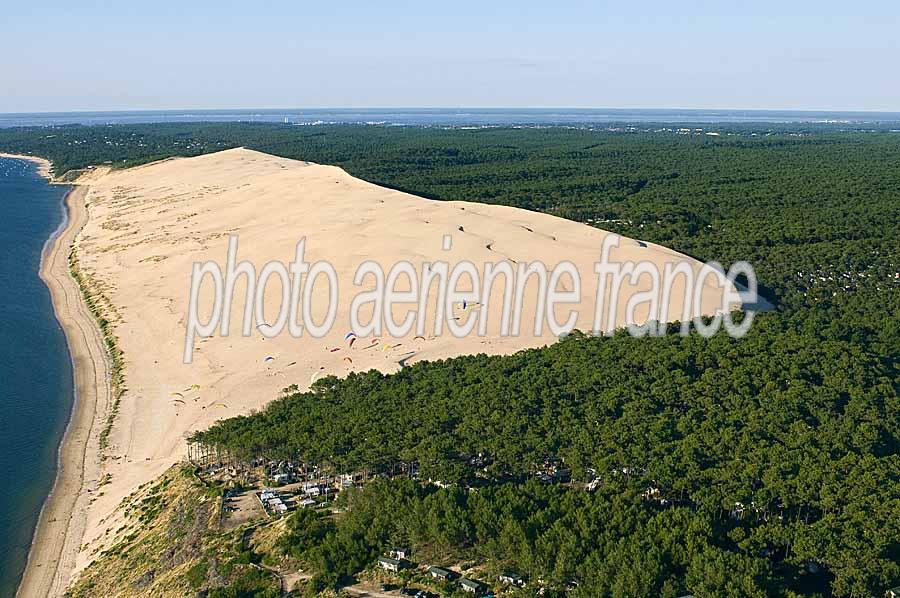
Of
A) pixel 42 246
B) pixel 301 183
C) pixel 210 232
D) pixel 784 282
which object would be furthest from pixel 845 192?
pixel 42 246

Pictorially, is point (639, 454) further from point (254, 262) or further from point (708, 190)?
point (708, 190)

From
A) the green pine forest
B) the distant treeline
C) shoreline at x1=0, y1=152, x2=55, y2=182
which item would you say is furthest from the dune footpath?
shoreline at x1=0, y1=152, x2=55, y2=182

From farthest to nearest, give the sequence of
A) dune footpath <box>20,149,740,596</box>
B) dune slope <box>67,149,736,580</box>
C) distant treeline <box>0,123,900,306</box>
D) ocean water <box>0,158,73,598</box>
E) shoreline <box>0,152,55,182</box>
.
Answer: shoreline <box>0,152,55,182</box>
distant treeline <box>0,123,900,306</box>
dune slope <box>67,149,736,580</box>
dune footpath <box>20,149,740,596</box>
ocean water <box>0,158,73,598</box>

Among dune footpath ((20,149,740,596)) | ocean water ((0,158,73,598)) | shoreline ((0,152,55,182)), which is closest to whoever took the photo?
ocean water ((0,158,73,598))

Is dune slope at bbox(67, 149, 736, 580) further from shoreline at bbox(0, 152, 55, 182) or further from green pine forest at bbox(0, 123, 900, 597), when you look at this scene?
shoreline at bbox(0, 152, 55, 182)

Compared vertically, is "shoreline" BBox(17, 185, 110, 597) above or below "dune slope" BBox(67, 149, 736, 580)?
below

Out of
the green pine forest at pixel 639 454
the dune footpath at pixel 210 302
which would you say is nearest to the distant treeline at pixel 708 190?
the green pine forest at pixel 639 454

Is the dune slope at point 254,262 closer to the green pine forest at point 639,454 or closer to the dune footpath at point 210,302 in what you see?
the dune footpath at point 210,302
